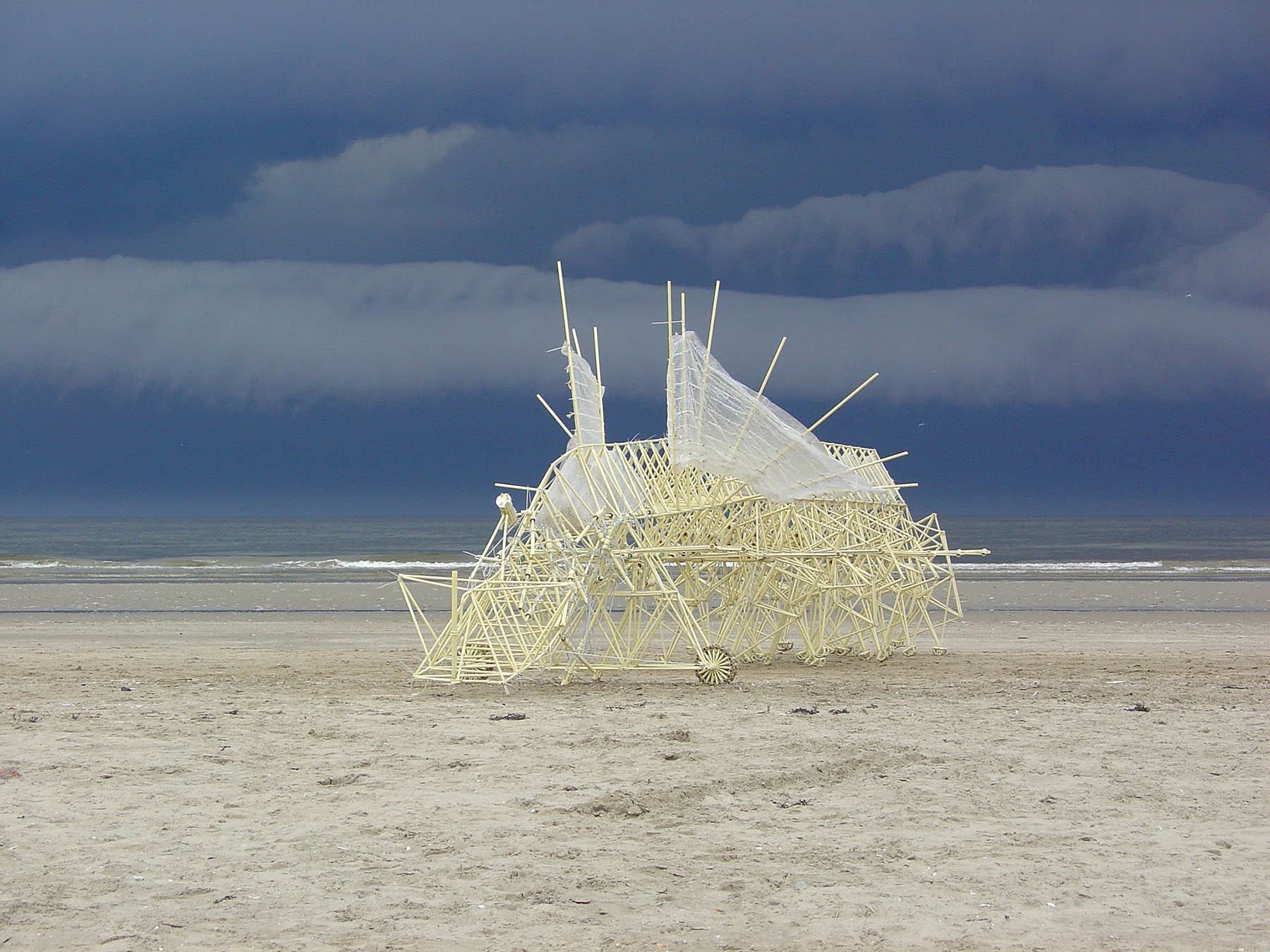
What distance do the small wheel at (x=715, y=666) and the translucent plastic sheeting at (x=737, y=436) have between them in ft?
5.98

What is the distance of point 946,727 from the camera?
10.6 m

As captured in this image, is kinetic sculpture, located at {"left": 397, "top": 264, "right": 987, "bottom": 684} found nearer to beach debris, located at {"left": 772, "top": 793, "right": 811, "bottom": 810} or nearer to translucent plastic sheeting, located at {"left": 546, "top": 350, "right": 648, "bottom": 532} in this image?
translucent plastic sheeting, located at {"left": 546, "top": 350, "right": 648, "bottom": 532}

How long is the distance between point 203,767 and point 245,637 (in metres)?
12.0

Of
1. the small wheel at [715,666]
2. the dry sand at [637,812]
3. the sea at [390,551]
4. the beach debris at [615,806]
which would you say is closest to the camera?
the dry sand at [637,812]

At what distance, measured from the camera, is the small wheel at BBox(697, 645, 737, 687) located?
13297 mm

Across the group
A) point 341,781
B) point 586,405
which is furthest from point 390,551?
point 341,781

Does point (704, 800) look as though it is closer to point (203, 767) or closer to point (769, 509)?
point (203, 767)

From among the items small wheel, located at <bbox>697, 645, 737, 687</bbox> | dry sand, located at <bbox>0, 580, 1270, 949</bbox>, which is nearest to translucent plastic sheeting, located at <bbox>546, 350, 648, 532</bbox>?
small wheel, located at <bbox>697, 645, 737, 687</bbox>

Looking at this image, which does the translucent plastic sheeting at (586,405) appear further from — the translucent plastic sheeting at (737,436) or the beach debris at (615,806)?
the beach debris at (615,806)

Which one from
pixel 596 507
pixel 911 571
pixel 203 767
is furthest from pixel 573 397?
pixel 203 767

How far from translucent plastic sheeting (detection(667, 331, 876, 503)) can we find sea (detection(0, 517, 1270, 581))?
20.2 feet

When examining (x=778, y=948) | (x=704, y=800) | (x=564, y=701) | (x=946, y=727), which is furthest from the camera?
(x=564, y=701)

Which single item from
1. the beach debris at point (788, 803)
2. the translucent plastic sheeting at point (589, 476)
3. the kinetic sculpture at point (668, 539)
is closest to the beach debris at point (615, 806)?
the beach debris at point (788, 803)

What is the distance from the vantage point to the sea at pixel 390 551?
40750mm
